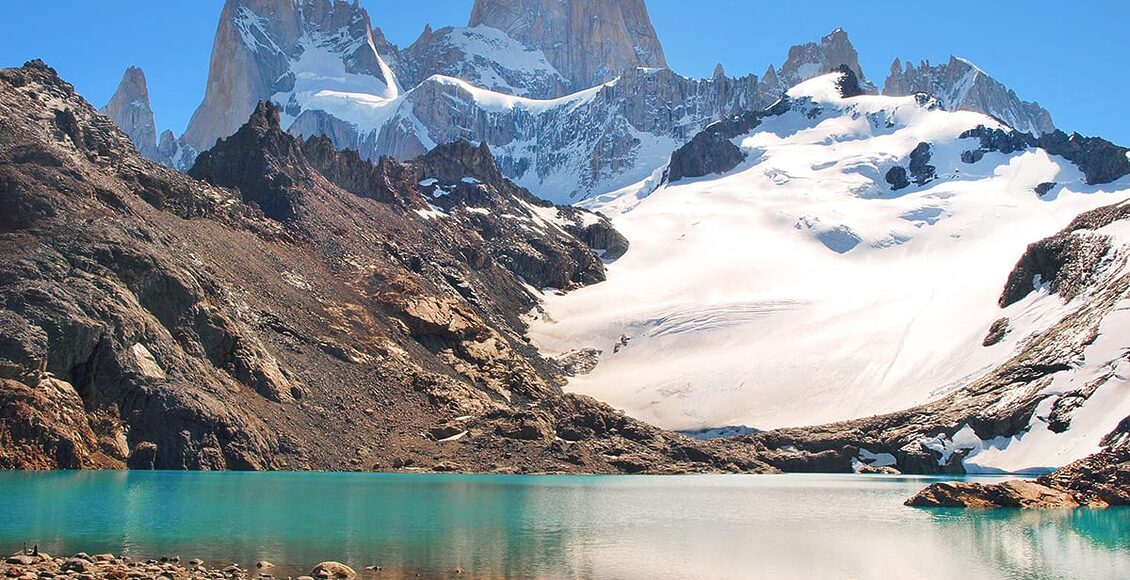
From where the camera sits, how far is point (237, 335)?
91.4m

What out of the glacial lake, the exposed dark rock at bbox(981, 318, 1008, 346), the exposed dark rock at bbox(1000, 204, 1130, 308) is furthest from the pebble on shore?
the exposed dark rock at bbox(1000, 204, 1130, 308)

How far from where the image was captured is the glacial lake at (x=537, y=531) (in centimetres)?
3722

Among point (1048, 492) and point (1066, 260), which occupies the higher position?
point (1066, 260)

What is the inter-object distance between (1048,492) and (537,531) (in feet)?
111

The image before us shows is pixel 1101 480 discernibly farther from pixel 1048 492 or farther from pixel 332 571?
pixel 332 571

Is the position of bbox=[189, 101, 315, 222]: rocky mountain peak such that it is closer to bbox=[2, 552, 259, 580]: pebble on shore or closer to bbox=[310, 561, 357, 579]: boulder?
bbox=[2, 552, 259, 580]: pebble on shore

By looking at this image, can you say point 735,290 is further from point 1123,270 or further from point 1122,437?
point 1122,437

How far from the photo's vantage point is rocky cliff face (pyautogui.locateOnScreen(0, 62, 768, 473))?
74062mm

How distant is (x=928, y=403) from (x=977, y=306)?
3212 cm

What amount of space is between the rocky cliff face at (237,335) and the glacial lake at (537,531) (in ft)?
25.4

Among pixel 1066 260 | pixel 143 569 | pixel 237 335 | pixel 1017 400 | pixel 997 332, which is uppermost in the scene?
pixel 1066 260

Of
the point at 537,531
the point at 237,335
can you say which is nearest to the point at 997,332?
the point at 237,335

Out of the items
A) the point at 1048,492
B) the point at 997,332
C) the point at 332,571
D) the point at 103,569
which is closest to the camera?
the point at 103,569

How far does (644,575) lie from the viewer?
117 ft
